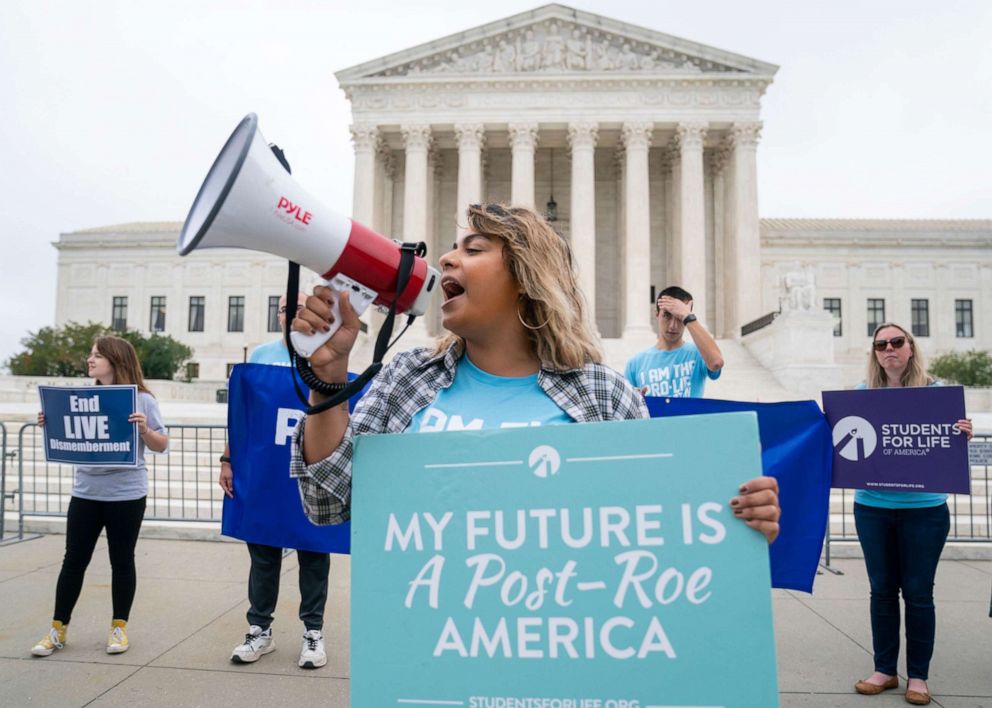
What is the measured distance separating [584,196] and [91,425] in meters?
Result: 30.3

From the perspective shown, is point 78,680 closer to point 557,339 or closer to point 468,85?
point 557,339

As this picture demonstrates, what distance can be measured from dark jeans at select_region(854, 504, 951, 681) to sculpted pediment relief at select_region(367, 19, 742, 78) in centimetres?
3324

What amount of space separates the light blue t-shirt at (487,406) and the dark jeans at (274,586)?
2.98m

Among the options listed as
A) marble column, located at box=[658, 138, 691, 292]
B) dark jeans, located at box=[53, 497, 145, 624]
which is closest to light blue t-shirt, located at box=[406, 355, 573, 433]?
dark jeans, located at box=[53, 497, 145, 624]

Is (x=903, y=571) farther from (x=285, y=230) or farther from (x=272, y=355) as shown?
(x=272, y=355)

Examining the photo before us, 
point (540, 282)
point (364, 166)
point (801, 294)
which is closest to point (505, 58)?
point (364, 166)

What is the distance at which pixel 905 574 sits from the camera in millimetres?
4305

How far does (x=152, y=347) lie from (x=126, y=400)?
37.9 m

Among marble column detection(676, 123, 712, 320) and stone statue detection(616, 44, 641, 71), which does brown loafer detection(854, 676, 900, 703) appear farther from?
stone statue detection(616, 44, 641, 71)

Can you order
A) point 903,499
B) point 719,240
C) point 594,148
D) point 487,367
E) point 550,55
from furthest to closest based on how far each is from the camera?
point 719,240
point 594,148
point 550,55
point 903,499
point 487,367

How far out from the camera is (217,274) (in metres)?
54.8

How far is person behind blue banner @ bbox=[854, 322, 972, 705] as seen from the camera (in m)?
4.23

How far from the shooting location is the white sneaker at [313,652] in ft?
14.8

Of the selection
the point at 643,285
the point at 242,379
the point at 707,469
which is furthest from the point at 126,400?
the point at 643,285
